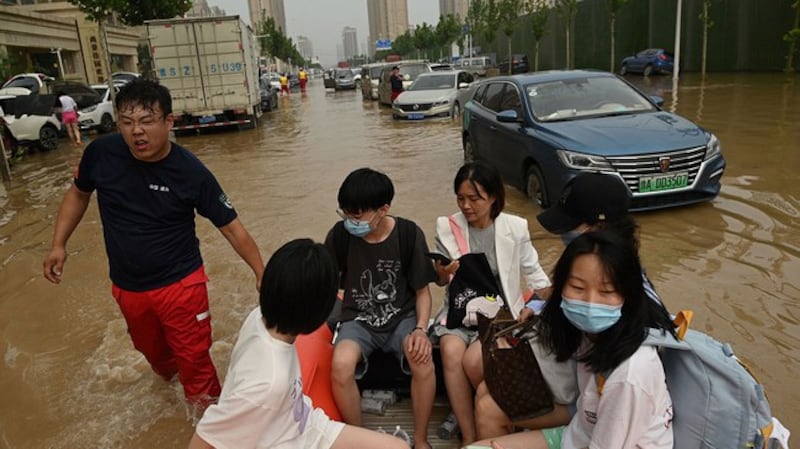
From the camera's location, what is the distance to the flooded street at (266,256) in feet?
12.0

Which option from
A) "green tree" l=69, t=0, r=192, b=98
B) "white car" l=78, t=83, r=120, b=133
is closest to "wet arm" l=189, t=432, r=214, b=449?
"white car" l=78, t=83, r=120, b=133

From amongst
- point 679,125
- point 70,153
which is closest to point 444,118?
point 70,153

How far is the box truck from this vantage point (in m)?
16.7

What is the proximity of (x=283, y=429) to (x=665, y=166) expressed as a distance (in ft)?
16.7

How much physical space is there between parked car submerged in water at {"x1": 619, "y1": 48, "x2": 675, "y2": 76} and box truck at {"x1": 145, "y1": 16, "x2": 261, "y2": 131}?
20495mm

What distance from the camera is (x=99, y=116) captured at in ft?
58.6

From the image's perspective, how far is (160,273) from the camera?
3072mm

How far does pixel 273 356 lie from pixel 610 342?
3.52 ft

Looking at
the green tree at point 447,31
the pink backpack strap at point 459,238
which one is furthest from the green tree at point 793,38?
the green tree at point 447,31

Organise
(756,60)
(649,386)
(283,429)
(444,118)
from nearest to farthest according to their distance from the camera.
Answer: (649,386)
(283,429)
(444,118)
(756,60)

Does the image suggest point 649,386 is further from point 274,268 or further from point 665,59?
point 665,59

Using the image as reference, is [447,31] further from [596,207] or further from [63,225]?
[596,207]

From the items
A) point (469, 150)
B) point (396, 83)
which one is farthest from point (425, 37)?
point (469, 150)

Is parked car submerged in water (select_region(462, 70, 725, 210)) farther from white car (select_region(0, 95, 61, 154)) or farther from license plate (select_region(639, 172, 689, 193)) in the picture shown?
white car (select_region(0, 95, 61, 154))
